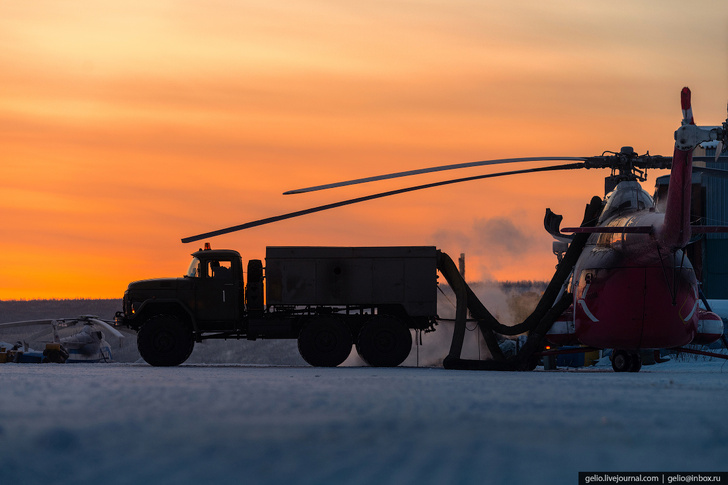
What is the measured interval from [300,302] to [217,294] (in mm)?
2593

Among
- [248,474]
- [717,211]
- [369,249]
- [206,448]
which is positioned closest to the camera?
[248,474]

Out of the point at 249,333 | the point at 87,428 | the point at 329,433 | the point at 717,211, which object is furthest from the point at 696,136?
the point at 717,211

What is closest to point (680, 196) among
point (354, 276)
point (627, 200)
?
point (627, 200)

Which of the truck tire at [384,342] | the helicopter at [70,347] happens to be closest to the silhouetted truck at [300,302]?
the truck tire at [384,342]

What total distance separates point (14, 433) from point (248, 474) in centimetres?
251

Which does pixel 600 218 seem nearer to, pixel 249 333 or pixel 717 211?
pixel 249 333

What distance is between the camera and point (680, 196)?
60.5 ft

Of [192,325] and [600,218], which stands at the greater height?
[600,218]

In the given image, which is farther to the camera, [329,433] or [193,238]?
→ [193,238]

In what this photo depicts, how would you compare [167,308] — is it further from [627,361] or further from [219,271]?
[627,361]

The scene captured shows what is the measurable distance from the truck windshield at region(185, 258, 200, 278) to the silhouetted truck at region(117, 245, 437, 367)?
33 millimetres

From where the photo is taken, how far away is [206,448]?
22.0 feet

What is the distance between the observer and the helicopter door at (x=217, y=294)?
93.0ft

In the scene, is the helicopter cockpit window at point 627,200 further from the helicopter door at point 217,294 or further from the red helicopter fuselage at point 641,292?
the helicopter door at point 217,294
